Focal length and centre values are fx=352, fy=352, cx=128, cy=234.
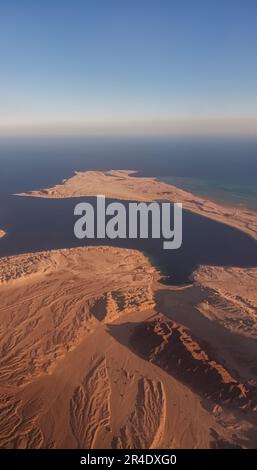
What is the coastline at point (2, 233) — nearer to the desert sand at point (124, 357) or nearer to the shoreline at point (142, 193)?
the desert sand at point (124, 357)

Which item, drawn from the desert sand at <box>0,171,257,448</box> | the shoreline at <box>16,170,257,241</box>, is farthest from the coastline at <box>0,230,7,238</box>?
the shoreline at <box>16,170,257,241</box>

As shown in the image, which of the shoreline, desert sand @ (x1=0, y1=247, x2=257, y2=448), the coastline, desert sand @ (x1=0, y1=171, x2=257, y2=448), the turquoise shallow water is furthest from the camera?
the turquoise shallow water

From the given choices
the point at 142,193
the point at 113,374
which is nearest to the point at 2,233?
the point at 142,193

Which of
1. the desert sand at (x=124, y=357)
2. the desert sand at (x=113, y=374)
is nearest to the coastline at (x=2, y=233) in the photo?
the desert sand at (x=124, y=357)

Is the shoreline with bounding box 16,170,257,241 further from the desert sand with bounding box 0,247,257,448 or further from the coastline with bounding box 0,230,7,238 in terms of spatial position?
the desert sand with bounding box 0,247,257,448

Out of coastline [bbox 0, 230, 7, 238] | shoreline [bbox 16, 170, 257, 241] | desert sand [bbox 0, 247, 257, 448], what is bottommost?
desert sand [bbox 0, 247, 257, 448]

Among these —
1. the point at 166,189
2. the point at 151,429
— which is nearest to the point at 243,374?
the point at 151,429
